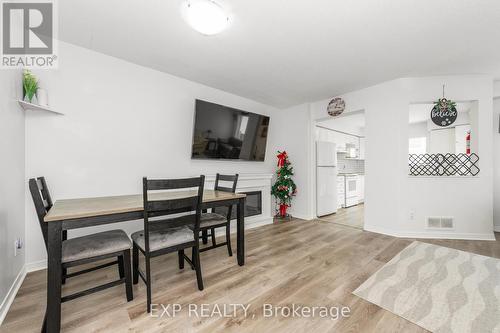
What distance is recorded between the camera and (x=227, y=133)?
3.40 metres

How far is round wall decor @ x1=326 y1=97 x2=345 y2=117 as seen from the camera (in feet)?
12.5

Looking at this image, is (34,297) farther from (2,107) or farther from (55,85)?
(55,85)

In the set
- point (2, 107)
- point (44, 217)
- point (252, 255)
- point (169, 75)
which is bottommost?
point (252, 255)

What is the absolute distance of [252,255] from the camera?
2.53 meters

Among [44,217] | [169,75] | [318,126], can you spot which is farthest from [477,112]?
[44,217]

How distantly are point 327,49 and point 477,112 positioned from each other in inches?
104

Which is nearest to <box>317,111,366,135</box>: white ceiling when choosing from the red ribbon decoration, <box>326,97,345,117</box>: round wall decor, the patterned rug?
<box>326,97,345,117</box>: round wall decor

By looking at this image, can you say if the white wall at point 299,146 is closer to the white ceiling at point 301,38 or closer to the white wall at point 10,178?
the white ceiling at point 301,38

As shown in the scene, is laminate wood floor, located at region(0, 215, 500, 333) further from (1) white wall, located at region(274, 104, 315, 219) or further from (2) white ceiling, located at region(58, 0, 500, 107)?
(2) white ceiling, located at region(58, 0, 500, 107)

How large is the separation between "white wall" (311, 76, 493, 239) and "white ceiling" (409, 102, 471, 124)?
4.08 ft

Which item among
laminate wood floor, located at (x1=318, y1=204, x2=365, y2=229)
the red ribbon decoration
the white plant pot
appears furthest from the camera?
the red ribbon decoration

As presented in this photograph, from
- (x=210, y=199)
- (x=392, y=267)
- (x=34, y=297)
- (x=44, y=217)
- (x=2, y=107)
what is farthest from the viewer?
(x=392, y=267)

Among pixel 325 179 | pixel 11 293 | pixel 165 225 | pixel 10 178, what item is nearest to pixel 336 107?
pixel 325 179

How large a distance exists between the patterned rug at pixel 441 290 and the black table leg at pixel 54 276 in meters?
2.17
